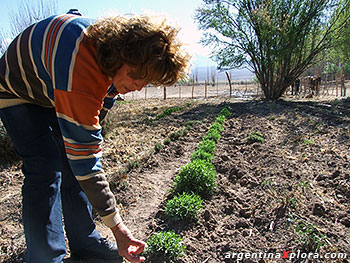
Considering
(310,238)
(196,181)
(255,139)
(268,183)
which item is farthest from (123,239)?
(255,139)

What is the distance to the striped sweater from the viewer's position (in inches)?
47.2

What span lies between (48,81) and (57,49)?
8.1 inches

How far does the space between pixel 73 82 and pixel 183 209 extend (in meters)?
1.82

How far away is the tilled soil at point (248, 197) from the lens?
226cm

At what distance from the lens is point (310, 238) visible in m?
2.16

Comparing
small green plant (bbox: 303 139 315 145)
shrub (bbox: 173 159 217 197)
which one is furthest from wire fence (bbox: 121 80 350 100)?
shrub (bbox: 173 159 217 197)

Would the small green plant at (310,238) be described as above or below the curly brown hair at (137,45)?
below

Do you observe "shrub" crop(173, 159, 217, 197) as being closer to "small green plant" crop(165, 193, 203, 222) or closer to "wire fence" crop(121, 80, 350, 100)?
"small green plant" crop(165, 193, 203, 222)

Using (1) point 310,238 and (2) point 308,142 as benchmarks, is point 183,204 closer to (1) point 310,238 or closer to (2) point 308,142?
(1) point 310,238

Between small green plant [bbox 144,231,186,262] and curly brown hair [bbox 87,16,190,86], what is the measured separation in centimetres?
146

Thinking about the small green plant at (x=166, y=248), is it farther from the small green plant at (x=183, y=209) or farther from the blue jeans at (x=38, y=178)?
the blue jeans at (x=38, y=178)

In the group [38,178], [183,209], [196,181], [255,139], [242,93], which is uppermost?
[242,93]

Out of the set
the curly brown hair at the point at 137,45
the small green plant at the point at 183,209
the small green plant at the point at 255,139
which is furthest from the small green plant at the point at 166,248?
the small green plant at the point at 255,139

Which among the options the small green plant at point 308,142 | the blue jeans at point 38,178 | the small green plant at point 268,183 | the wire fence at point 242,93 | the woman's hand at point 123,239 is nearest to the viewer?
the woman's hand at point 123,239
